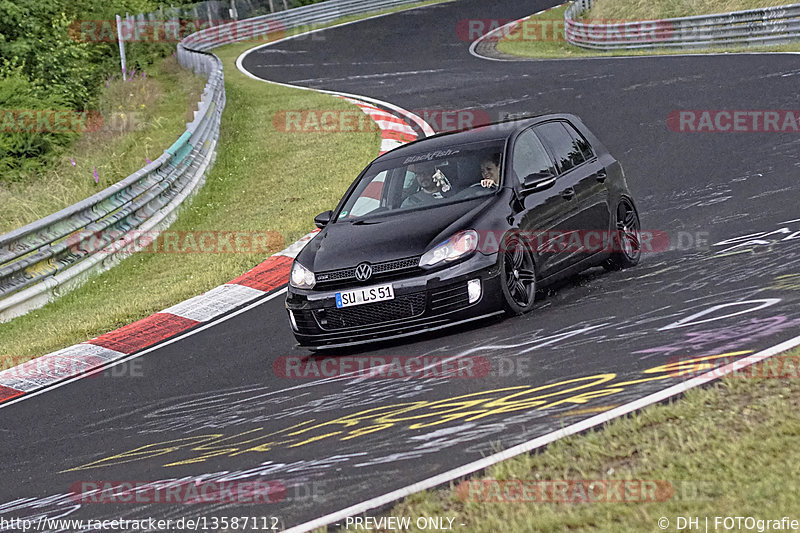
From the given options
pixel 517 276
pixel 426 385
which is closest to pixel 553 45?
pixel 517 276

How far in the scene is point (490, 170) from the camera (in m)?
8.94

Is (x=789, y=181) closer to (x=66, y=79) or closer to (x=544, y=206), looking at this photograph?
(x=544, y=206)

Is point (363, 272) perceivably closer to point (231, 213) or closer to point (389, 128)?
point (231, 213)

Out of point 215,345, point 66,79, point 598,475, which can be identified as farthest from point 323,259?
point 66,79

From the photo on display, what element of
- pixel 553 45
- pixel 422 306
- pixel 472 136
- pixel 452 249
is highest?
pixel 472 136

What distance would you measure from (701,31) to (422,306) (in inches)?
830

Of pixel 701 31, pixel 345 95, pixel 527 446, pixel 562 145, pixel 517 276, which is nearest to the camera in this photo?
pixel 527 446

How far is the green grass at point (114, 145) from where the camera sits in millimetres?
16656

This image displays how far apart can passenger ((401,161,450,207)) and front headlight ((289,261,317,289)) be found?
1.04 m

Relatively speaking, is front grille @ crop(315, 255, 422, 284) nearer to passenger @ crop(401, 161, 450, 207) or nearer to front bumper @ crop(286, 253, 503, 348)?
front bumper @ crop(286, 253, 503, 348)

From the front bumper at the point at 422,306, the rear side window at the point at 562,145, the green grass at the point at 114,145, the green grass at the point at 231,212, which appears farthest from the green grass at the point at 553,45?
the front bumper at the point at 422,306

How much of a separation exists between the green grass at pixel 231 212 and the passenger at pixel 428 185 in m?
3.62

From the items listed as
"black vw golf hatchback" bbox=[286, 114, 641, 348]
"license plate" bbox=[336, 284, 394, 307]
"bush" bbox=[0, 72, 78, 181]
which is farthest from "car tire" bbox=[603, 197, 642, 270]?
"bush" bbox=[0, 72, 78, 181]

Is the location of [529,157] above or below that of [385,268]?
above
